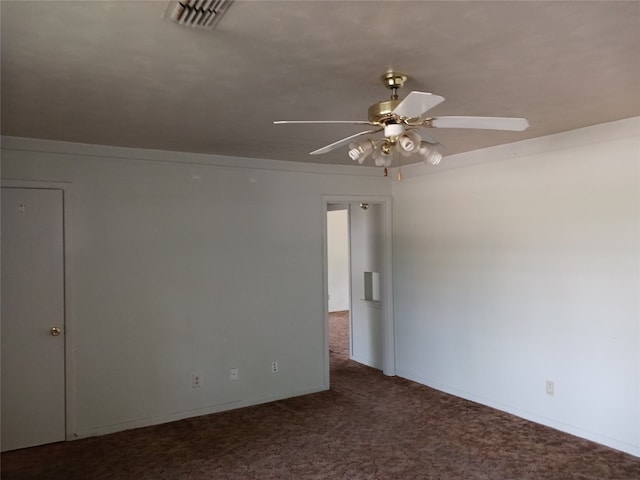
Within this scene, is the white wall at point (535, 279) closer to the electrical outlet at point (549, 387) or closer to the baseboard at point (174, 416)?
the electrical outlet at point (549, 387)

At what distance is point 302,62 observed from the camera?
2174mm

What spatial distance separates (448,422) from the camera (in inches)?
160

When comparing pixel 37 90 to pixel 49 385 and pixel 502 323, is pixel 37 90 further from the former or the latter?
pixel 502 323

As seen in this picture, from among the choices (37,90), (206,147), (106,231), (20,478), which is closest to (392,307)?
(206,147)

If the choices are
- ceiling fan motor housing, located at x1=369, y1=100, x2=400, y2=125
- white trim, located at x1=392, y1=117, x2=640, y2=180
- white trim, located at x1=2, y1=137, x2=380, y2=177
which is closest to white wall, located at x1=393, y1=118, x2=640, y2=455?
white trim, located at x1=392, y1=117, x2=640, y2=180

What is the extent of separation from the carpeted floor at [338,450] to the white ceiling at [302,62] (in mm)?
2429

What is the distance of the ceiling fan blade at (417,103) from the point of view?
180cm

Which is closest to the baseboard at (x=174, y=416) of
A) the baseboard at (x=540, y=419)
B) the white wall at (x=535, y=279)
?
the baseboard at (x=540, y=419)

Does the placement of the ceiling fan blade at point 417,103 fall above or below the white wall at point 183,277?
above

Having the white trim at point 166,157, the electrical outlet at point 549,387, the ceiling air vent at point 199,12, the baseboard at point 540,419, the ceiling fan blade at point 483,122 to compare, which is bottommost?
the baseboard at point 540,419

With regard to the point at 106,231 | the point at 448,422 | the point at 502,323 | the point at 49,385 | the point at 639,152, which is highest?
the point at 639,152

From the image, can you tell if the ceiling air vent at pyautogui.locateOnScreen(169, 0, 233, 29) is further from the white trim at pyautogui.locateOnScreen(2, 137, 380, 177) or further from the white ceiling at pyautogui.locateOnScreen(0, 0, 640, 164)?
the white trim at pyautogui.locateOnScreen(2, 137, 380, 177)

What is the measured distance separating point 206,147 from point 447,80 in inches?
91.4

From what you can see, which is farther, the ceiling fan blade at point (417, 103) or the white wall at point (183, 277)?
the white wall at point (183, 277)
